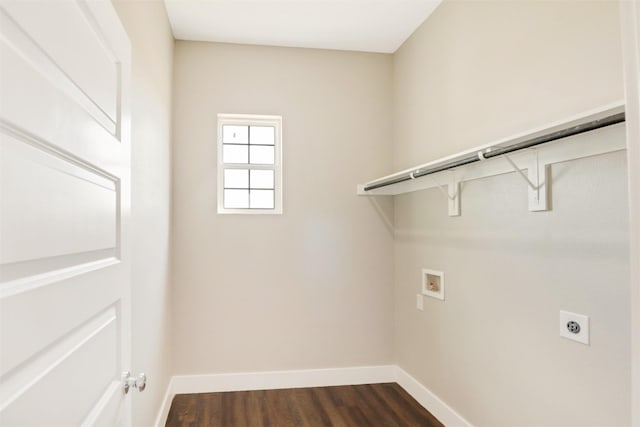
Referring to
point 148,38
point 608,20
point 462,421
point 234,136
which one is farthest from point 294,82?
point 462,421

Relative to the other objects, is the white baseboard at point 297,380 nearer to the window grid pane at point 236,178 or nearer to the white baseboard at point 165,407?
the white baseboard at point 165,407

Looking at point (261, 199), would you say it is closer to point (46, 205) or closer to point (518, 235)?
point (518, 235)

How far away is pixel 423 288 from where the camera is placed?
3.14 m

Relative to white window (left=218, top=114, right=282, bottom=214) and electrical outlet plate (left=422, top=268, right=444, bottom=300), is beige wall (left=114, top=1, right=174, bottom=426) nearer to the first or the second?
white window (left=218, top=114, right=282, bottom=214)

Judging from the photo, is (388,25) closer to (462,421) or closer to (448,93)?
(448,93)

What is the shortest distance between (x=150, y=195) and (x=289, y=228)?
1.42 m

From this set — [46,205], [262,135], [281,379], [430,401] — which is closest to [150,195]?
[262,135]

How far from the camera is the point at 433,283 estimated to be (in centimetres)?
303

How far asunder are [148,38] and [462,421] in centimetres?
272

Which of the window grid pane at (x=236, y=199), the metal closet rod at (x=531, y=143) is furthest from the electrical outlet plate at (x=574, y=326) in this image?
the window grid pane at (x=236, y=199)

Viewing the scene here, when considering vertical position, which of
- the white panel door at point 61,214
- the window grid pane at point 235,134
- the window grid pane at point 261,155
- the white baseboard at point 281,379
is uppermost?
the window grid pane at point 235,134

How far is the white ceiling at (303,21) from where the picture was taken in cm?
294

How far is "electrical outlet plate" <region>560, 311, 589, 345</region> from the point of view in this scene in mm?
1731

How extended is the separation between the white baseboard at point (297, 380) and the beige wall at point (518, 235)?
217 mm
